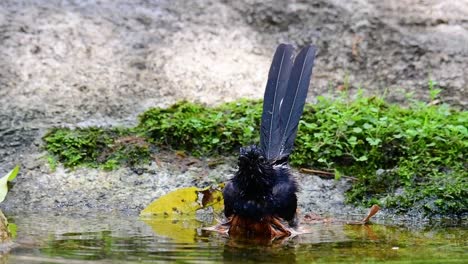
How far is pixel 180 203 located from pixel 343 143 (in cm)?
147

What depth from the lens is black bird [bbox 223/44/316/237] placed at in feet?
15.6

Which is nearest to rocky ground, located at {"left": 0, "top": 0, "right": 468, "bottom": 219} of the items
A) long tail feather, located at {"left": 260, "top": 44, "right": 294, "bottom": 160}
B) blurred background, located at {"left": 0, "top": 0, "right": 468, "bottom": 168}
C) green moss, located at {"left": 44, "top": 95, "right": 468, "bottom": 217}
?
blurred background, located at {"left": 0, "top": 0, "right": 468, "bottom": 168}

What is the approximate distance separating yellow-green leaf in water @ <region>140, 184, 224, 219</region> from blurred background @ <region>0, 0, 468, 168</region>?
1499mm

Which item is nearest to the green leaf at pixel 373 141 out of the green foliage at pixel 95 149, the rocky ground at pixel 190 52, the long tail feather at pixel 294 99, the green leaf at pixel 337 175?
the green leaf at pixel 337 175

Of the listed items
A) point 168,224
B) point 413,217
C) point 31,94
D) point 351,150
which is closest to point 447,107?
point 351,150

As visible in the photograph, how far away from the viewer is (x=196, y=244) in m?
4.15

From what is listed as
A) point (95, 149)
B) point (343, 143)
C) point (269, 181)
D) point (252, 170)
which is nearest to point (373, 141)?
point (343, 143)

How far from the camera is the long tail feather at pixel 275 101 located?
5535 mm

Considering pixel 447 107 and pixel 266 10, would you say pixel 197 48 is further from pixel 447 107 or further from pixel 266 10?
pixel 447 107

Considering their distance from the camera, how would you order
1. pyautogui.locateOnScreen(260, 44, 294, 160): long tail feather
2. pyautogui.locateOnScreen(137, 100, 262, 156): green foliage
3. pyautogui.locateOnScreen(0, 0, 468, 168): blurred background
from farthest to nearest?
pyautogui.locateOnScreen(0, 0, 468, 168): blurred background → pyautogui.locateOnScreen(137, 100, 262, 156): green foliage → pyautogui.locateOnScreen(260, 44, 294, 160): long tail feather

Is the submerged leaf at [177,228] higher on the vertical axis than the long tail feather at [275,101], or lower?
lower

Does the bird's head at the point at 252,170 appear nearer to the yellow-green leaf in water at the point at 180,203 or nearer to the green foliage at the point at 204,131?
the yellow-green leaf in water at the point at 180,203

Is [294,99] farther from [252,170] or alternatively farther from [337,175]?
[252,170]

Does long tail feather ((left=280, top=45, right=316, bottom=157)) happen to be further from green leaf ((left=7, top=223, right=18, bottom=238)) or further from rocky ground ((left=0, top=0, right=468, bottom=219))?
green leaf ((left=7, top=223, right=18, bottom=238))
